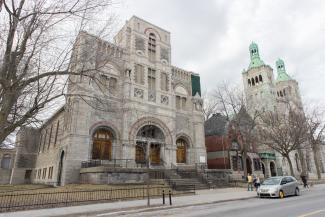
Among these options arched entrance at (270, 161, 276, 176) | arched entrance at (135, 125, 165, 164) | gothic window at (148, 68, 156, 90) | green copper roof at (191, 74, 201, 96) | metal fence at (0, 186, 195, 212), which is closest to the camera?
metal fence at (0, 186, 195, 212)

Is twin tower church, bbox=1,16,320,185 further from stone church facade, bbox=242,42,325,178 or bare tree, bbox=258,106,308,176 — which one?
stone church facade, bbox=242,42,325,178

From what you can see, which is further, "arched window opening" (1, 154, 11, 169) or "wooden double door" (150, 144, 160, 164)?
"arched window opening" (1, 154, 11, 169)

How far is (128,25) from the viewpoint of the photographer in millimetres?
33750

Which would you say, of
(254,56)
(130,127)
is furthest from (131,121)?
(254,56)

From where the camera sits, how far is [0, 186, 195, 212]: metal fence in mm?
12852

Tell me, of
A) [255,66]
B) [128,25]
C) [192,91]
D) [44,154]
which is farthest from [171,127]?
[255,66]

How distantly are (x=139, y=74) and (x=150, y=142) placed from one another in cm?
911

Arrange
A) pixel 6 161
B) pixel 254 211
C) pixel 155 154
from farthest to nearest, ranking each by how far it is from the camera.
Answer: pixel 6 161 < pixel 155 154 < pixel 254 211

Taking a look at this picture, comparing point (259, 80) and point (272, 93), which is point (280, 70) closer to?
point (259, 80)

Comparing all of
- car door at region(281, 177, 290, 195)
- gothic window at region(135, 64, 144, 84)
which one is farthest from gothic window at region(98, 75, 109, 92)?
car door at region(281, 177, 290, 195)

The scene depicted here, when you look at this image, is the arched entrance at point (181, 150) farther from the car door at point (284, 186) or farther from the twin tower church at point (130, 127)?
the car door at point (284, 186)

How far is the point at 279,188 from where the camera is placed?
16453 mm

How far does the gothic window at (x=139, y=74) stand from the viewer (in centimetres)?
3153

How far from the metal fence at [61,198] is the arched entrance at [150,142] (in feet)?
33.6
